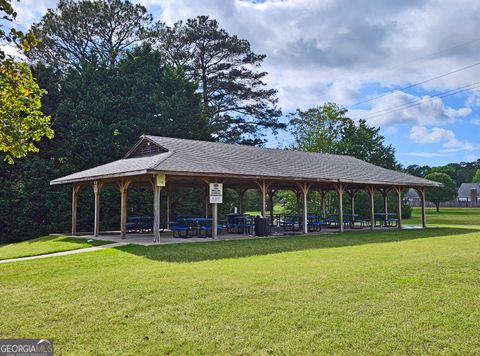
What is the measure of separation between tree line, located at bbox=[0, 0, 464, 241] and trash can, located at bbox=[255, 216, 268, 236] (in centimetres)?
805

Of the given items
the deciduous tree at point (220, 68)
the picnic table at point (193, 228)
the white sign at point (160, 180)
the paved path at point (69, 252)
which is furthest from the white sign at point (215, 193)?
the deciduous tree at point (220, 68)

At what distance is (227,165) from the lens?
14531 millimetres

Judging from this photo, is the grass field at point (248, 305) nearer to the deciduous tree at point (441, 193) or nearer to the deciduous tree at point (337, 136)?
the deciduous tree at point (337, 136)

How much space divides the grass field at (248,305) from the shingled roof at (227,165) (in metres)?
4.67

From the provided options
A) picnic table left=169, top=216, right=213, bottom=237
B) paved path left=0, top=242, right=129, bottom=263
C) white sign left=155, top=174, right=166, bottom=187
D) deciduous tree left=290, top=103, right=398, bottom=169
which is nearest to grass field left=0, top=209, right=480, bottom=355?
paved path left=0, top=242, right=129, bottom=263

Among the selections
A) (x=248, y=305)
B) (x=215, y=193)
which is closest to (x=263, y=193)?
(x=215, y=193)

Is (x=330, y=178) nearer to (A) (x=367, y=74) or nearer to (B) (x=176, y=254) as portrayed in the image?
(A) (x=367, y=74)

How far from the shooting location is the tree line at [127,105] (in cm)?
2039

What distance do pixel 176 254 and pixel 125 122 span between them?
15282 mm

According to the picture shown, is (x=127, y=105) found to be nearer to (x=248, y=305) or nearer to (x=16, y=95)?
(x=16, y=95)

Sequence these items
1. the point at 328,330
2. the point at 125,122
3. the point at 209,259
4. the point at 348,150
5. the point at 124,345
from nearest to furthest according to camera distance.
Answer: the point at 124,345 → the point at 328,330 → the point at 209,259 → the point at 125,122 → the point at 348,150

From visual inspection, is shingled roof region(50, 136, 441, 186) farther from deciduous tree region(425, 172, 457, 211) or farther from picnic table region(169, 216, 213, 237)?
deciduous tree region(425, 172, 457, 211)

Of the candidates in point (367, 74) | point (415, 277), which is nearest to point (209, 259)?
point (415, 277)

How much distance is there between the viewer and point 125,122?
23.4m
